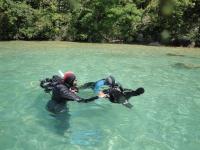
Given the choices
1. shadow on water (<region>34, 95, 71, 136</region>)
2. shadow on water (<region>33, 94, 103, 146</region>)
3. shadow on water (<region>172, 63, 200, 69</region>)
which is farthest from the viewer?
shadow on water (<region>172, 63, 200, 69</region>)

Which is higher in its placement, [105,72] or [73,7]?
[73,7]

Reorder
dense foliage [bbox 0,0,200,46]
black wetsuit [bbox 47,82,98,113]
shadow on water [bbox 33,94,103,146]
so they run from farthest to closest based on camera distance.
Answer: dense foliage [bbox 0,0,200,46] → black wetsuit [bbox 47,82,98,113] → shadow on water [bbox 33,94,103,146]

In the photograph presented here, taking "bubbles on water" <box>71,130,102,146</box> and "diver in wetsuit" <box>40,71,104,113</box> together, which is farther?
"diver in wetsuit" <box>40,71,104,113</box>

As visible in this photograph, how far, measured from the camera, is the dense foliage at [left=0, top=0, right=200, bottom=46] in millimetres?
27281

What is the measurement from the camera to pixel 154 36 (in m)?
28.3

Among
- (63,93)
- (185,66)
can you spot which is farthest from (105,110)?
(185,66)

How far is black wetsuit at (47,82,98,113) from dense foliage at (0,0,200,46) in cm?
1850

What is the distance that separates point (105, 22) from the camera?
2789 centimetres

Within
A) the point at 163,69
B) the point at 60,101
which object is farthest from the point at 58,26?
the point at 60,101

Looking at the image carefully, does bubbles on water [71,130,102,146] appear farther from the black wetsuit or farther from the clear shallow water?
the black wetsuit

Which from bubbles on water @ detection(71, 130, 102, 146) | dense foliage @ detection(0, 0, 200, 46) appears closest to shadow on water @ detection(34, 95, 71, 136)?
bubbles on water @ detection(71, 130, 102, 146)

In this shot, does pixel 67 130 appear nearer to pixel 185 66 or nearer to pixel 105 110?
pixel 105 110

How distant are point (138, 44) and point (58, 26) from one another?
605 centimetres

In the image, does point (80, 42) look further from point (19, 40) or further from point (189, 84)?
point (189, 84)
